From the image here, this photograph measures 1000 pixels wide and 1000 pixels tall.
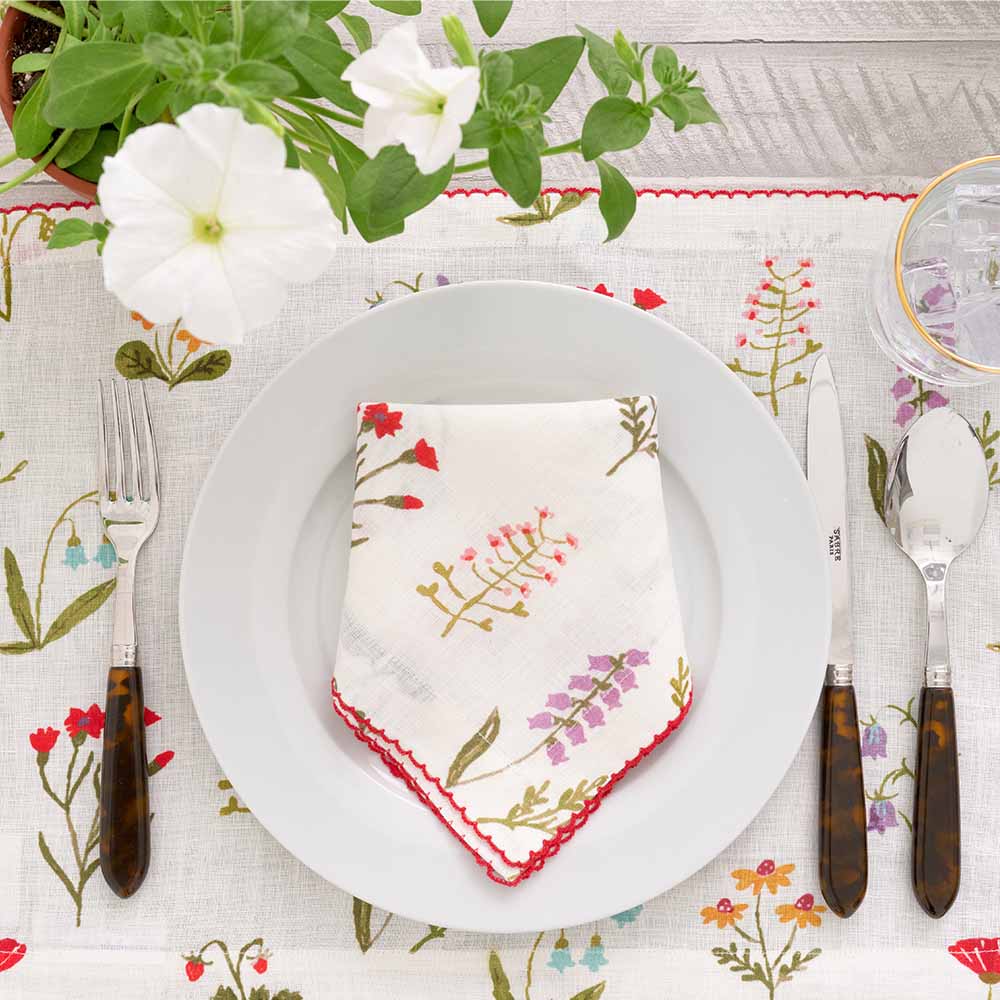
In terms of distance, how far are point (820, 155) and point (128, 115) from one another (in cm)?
48

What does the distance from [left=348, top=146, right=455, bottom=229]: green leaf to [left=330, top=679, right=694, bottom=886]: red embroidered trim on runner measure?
0.31 m

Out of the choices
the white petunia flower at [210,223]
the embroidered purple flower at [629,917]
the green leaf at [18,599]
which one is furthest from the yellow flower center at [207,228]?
the embroidered purple flower at [629,917]

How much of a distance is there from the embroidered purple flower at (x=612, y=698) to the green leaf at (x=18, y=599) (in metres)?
0.40

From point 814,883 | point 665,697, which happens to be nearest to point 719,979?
point 814,883

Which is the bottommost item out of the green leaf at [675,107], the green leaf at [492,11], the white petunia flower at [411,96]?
the white petunia flower at [411,96]

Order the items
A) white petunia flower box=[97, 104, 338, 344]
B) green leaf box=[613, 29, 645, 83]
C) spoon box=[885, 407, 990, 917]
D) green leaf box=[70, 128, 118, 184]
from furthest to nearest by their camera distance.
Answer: spoon box=[885, 407, 990, 917], green leaf box=[70, 128, 118, 184], green leaf box=[613, 29, 645, 83], white petunia flower box=[97, 104, 338, 344]

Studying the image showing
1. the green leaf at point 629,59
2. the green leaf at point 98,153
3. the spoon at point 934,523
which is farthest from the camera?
the spoon at point 934,523

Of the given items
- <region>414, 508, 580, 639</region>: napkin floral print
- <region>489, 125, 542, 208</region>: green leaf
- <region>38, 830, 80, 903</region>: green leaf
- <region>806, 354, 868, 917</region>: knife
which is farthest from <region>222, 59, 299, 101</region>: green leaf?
<region>38, 830, 80, 903</region>: green leaf

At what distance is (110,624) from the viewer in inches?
26.0

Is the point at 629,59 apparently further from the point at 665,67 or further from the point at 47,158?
the point at 47,158

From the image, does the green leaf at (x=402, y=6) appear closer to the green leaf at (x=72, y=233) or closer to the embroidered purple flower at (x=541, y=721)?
the green leaf at (x=72, y=233)

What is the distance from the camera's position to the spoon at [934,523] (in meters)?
0.63

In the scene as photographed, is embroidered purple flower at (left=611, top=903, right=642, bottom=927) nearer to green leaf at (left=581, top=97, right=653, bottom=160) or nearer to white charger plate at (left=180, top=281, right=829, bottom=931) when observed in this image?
white charger plate at (left=180, top=281, right=829, bottom=931)

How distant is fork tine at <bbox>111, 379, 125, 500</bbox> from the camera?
647mm
